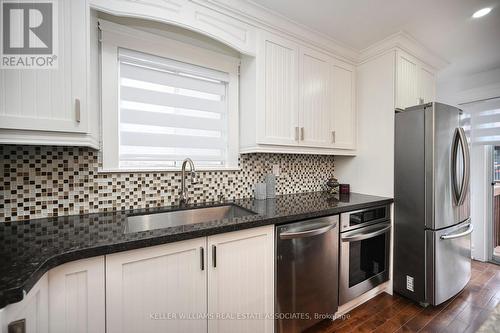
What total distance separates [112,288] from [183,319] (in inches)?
15.1

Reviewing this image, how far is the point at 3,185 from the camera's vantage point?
1.15 m

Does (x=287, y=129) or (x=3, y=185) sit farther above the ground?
(x=287, y=129)

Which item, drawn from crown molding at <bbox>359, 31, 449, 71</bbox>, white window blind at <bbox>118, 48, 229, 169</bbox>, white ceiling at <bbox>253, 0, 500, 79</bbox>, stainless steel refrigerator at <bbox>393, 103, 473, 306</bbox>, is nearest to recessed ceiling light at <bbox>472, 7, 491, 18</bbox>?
white ceiling at <bbox>253, 0, 500, 79</bbox>

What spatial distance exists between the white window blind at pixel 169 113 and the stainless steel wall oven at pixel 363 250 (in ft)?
3.96

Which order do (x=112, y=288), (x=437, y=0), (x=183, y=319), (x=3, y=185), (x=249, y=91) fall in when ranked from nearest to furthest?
(x=112, y=288) < (x=183, y=319) < (x=3, y=185) < (x=437, y=0) < (x=249, y=91)

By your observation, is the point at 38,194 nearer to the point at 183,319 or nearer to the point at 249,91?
the point at 183,319

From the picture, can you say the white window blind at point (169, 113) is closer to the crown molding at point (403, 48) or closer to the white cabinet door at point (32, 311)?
the white cabinet door at point (32, 311)

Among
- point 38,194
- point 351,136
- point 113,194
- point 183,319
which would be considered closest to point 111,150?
point 113,194

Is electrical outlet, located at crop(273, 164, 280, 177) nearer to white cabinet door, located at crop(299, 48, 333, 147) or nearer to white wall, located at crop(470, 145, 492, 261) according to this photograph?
white cabinet door, located at crop(299, 48, 333, 147)

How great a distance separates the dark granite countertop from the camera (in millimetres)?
661

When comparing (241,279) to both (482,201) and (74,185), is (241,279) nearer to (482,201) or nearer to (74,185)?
(74,185)

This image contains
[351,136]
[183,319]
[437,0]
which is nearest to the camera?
[183,319]

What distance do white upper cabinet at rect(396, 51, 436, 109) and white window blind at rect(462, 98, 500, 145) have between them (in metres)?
0.98

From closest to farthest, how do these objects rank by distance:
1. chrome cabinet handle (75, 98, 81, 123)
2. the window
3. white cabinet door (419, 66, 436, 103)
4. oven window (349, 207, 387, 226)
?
chrome cabinet handle (75, 98, 81, 123), the window, oven window (349, 207, 387, 226), white cabinet door (419, 66, 436, 103)
